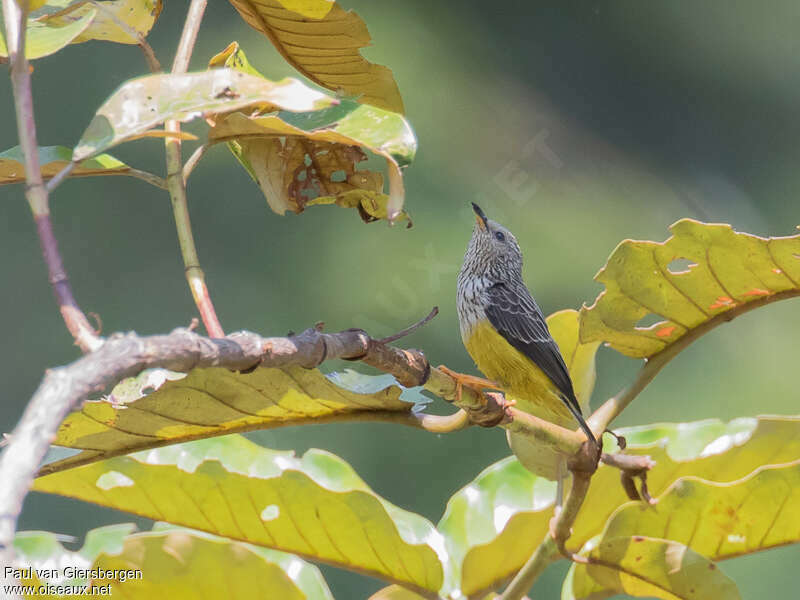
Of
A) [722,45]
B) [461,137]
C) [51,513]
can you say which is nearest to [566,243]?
[461,137]

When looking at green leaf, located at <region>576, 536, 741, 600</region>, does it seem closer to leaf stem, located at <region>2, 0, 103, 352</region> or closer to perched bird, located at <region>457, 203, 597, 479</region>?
perched bird, located at <region>457, 203, 597, 479</region>

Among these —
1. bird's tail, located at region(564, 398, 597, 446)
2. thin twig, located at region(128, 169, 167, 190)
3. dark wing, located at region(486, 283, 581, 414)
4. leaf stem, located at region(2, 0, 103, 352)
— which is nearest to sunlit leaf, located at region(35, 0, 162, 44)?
thin twig, located at region(128, 169, 167, 190)

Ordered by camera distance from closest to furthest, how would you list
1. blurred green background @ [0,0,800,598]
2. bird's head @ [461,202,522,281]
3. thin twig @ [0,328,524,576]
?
thin twig @ [0,328,524,576] < bird's head @ [461,202,522,281] < blurred green background @ [0,0,800,598]

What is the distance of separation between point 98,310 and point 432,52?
72.0 inches

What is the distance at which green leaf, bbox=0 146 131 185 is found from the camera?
0.95m

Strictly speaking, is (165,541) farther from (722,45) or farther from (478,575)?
(722,45)

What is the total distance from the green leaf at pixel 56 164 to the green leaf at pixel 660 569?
697 mm

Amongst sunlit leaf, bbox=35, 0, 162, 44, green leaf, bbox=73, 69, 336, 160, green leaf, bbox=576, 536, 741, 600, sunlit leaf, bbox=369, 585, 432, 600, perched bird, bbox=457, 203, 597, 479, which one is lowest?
sunlit leaf, bbox=369, 585, 432, 600

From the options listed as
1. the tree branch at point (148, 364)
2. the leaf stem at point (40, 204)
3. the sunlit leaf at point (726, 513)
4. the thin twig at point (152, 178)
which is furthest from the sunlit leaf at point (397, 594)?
the leaf stem at point (40, 204)

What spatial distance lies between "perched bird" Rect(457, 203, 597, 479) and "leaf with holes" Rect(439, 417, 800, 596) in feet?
0.45

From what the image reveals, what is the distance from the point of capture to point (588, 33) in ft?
15.8

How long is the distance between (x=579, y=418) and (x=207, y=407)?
56cm

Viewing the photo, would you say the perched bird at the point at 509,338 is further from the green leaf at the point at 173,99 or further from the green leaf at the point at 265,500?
the green leaf at the point at 173,99

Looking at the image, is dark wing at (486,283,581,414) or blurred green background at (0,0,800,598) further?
blurred green background at (0,0,800,598)
